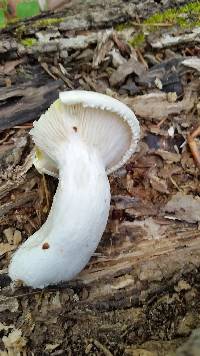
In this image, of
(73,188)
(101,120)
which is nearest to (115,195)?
(73,188)

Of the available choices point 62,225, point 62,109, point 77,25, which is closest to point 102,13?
point 77,25

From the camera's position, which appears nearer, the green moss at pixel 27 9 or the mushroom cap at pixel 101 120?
the mushroom cap at pixel 101 120

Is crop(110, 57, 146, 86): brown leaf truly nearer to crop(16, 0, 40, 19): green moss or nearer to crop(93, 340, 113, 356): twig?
crop(16, 0, 40, 19): green moss

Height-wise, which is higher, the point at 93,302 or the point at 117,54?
the point at 117,54

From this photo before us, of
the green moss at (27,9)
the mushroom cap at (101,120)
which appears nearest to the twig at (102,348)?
the mushroom cap at (101,120)

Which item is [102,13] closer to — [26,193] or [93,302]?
[26,193]

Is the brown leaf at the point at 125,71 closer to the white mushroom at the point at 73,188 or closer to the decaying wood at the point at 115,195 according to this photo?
the decaying wood at the point at 115,195

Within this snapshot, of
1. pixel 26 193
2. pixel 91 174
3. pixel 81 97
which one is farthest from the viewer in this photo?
pixel 26 193
